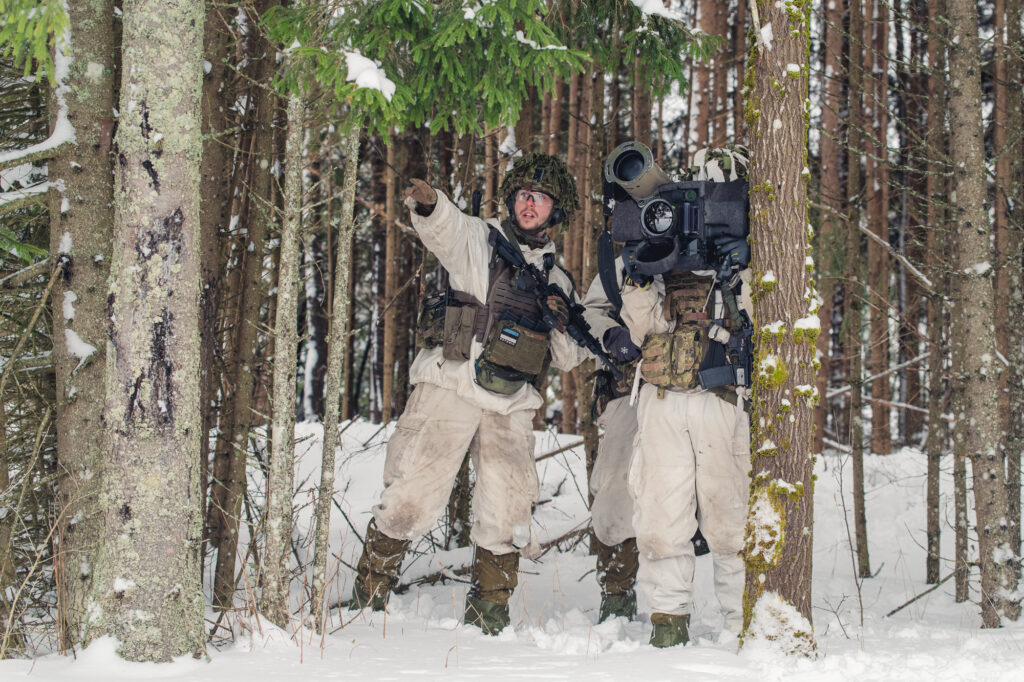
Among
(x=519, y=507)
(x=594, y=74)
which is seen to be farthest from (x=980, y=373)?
(x=594, y=74)

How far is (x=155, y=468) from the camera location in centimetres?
290

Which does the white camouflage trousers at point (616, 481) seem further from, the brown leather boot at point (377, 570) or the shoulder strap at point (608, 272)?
the brown leather boot at point (377, 570)

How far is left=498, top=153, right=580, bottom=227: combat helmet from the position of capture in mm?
4410

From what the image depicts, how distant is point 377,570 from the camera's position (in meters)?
4.31

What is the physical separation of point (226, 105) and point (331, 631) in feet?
10.7

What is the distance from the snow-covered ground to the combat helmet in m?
1.77

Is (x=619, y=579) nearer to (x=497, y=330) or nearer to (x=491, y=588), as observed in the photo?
(x=491, y=588)

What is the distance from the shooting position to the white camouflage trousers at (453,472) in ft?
14.0

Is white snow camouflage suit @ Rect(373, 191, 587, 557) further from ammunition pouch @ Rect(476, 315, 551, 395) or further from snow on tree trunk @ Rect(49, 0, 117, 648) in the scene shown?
snow on tree trunk @ Rect(49, 0, 117, 648)

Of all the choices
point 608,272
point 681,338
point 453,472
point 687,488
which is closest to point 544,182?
point 608,272

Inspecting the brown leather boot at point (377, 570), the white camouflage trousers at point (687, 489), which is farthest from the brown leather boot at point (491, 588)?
the white camouflage trousers at point (687, 489)

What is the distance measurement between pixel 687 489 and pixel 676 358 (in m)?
0.64

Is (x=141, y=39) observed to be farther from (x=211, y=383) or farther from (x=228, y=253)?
(x=211, y=383)

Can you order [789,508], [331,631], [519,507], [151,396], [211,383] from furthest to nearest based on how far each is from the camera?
[211,383]
[519,507]
[331,631]
[789,508]
[151,396]
